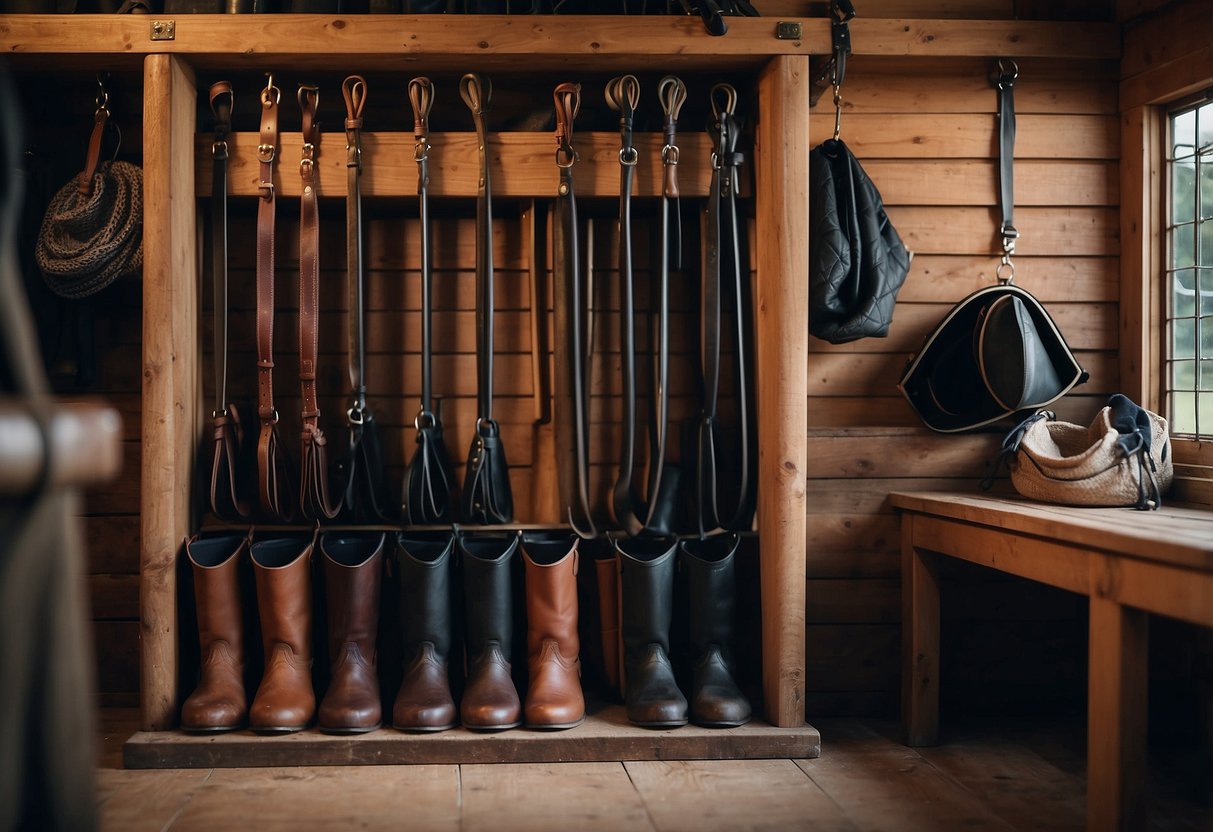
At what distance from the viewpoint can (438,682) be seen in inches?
97.2

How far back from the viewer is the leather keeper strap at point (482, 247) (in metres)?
2.55

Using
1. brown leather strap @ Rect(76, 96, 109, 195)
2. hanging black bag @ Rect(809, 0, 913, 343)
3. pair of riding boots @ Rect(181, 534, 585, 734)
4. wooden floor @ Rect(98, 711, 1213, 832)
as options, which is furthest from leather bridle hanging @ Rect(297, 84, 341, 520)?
hanging black bag @ Rect(809, 0, 913, 343)

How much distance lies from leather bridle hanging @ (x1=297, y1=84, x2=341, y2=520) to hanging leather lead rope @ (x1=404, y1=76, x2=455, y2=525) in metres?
0.20

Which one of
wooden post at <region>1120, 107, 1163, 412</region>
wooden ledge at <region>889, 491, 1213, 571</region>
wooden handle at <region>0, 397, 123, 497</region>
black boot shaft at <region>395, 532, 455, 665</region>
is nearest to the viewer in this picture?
wooden handle at <region>0, 397, 123, 497</region>

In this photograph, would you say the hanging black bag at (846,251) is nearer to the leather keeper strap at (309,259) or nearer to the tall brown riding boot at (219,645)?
the leather keeper strap at (309,259)

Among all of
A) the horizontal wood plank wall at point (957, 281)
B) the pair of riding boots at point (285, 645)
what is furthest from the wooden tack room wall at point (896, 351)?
the pair of riding boots at point (285, 645)

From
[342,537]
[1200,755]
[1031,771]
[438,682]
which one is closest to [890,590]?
[1031,771]

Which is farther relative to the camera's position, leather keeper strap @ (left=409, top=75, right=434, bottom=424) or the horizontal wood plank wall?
the horizontal wood plank wall

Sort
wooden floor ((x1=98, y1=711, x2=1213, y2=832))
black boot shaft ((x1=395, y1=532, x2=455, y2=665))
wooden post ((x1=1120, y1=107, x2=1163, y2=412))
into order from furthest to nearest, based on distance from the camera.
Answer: wooden post ((x1=1120, y1=107, x2=1163, y2=412)), black boot shaft ((x1=395, y1=532, x2=455, y2=665)), wooden floor ((x1=98, y1=711, x2=1213, y2=832))

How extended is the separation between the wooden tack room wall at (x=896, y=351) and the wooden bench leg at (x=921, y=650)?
19 cm

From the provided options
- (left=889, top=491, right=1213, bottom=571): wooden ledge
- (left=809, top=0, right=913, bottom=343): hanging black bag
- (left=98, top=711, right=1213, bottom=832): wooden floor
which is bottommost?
(left=98, top=711, right=1213, bottom=832): wooden floor

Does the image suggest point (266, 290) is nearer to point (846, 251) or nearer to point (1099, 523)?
point (846, 251)

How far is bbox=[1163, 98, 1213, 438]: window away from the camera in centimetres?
259

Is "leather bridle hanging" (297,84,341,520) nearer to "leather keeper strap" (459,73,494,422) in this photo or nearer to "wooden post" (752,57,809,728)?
"leather keeper strap" (459,73,494,422)
